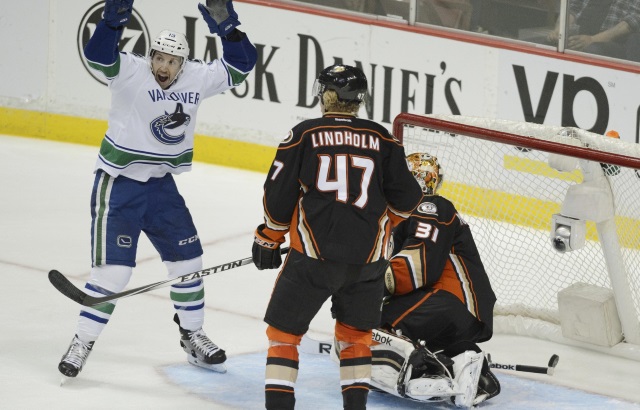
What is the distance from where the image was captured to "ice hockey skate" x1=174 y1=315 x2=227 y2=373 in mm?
4496

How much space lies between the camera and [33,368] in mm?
4504

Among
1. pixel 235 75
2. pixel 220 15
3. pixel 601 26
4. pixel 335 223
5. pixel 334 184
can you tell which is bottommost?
pixel 335 223

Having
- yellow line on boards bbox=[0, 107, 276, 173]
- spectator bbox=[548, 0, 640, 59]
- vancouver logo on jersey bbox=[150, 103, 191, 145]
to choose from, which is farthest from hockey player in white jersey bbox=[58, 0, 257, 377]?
yellow line on boards bbox=[0, 107, 276, 173]

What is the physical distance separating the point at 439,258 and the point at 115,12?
1283mm

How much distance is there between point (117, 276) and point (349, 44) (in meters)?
3.12

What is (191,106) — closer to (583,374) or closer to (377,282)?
(377,282)

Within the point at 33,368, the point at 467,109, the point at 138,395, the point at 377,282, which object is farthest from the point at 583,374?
the point at 467,109

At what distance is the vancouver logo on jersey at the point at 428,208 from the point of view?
4344 millimetres

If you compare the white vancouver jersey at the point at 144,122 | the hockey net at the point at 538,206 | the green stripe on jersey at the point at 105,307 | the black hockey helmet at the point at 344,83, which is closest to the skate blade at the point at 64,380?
the green stripe on jersey at the point at 105,307

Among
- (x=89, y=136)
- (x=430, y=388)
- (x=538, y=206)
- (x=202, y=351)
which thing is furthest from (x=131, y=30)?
(x=430, y=388)

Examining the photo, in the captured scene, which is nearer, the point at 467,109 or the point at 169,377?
the point at 169,377

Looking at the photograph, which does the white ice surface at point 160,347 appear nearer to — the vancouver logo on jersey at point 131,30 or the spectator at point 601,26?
the vancouver logo on jersey at point 131,30

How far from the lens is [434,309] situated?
14.3ft

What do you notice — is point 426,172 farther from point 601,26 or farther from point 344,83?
point 601,26
